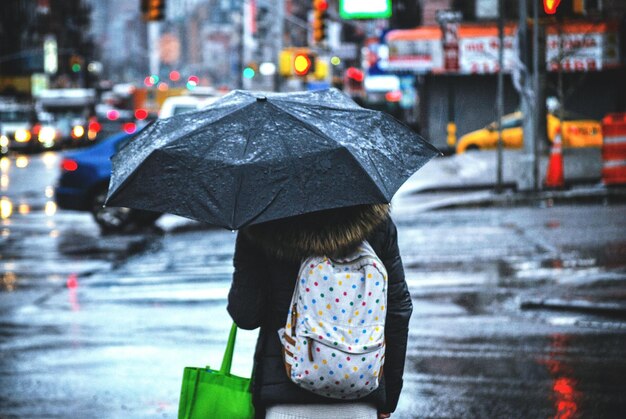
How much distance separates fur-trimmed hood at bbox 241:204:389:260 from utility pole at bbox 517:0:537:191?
56.8 ft

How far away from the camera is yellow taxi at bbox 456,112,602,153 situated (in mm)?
29531

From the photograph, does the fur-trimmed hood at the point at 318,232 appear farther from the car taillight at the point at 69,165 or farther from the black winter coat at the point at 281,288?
the car taillight at the point at 69,165

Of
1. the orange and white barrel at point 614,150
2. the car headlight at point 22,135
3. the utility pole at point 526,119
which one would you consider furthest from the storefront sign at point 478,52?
the car headlight at point 22,135

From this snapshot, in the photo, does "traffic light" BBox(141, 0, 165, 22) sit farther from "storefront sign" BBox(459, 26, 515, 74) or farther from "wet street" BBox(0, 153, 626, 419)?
"wet street" BBox(0, 153, 626, 419)

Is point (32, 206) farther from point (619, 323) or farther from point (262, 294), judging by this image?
point (262, 294)

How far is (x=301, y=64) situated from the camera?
108 feet

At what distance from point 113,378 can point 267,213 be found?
4826mm

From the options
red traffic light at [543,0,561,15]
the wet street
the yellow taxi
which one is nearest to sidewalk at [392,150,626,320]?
the wet street

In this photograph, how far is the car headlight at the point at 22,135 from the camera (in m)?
54.5

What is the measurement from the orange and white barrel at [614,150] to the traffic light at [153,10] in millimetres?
16234

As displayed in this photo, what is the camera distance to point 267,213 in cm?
389

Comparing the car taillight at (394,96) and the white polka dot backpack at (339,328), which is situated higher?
the white polka dot backpack at (339,328)

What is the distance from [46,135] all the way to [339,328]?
181 ft

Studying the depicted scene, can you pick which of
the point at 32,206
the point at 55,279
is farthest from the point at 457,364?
the point at 32,206
